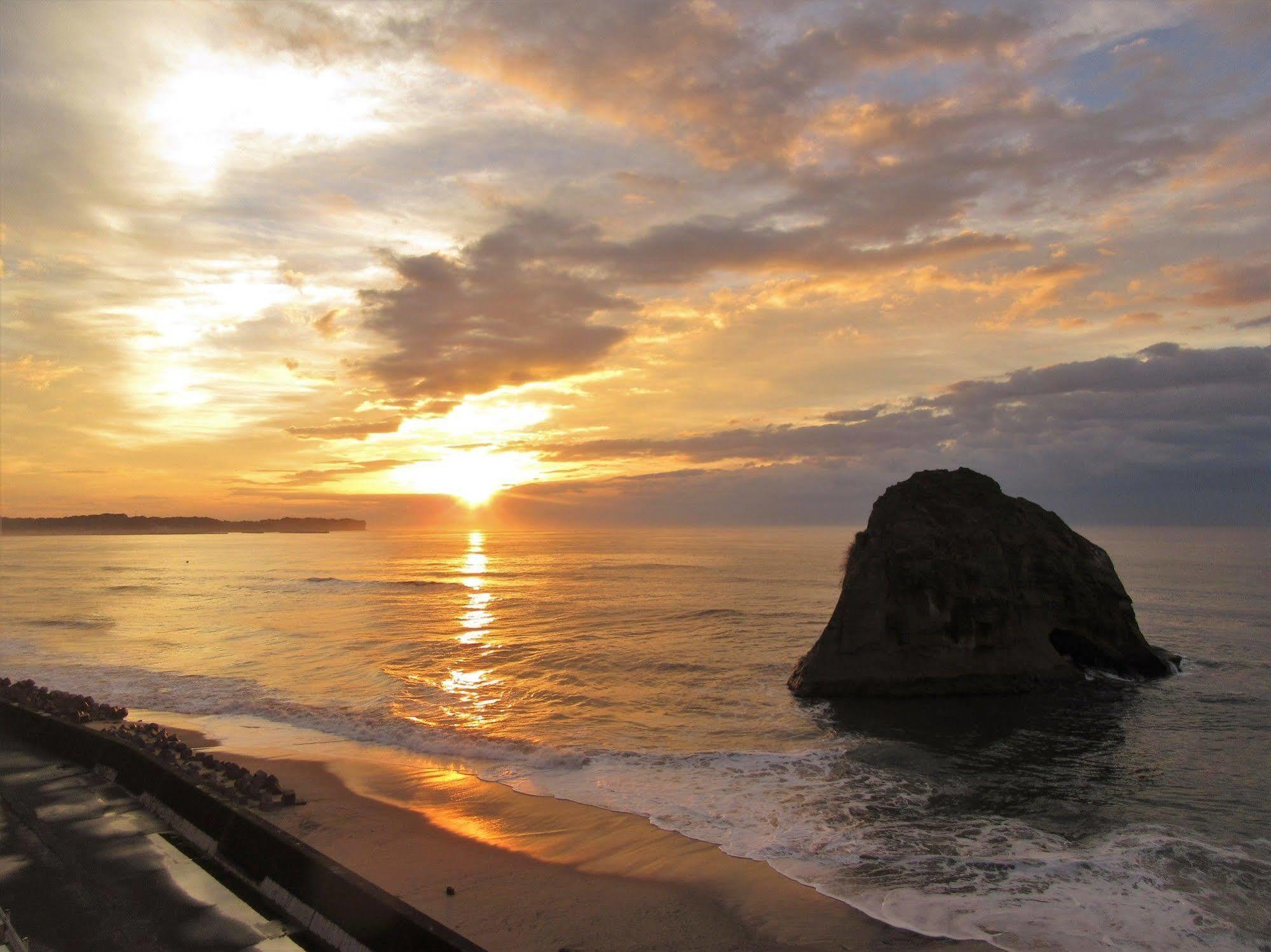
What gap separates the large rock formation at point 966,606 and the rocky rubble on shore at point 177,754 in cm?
1316

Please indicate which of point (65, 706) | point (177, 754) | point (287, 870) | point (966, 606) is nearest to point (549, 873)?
point (287, 870)

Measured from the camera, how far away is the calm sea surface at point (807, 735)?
31.1 ft

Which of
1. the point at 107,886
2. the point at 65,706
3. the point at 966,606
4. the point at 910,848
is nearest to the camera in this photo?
the point at 107,886

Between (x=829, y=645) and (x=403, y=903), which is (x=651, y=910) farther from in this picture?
(x=829, y=645)

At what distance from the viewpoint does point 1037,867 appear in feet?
32.3

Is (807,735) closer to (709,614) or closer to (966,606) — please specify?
(966,606)

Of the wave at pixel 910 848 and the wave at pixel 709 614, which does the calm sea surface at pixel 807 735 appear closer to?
the wave at pixel 910 848

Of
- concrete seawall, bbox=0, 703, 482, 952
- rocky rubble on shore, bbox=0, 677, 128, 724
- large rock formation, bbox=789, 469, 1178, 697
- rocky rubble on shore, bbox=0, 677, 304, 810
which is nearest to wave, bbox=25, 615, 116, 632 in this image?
rocky rubble on shore, bbox=0, 677, 128, 724

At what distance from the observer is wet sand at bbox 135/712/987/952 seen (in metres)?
8.18

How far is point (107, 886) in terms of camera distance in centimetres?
796

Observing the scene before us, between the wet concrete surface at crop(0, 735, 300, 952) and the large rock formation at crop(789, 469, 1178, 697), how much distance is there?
49.9ft

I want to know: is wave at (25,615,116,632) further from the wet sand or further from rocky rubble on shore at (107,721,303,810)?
the wet sand

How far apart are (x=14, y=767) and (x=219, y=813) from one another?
5.68 m

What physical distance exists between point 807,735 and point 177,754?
12602 mm
